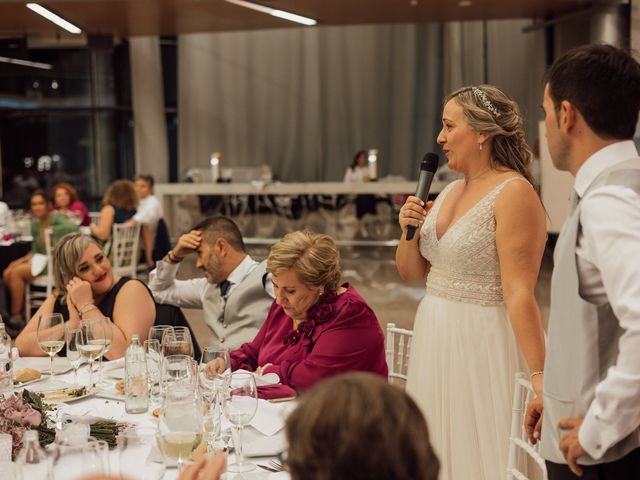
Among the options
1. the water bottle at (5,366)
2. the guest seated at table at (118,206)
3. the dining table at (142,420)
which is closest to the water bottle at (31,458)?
the dining table at (142,420)

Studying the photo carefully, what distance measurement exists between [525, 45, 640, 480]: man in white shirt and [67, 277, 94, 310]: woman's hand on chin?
2.24 m

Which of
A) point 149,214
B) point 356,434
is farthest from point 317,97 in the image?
point 356,434

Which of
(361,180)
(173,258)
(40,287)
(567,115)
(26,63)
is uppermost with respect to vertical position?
(26,63)

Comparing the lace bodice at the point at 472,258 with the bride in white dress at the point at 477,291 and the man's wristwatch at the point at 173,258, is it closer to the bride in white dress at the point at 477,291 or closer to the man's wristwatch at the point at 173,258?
the bride in white dress at the point at 477,291

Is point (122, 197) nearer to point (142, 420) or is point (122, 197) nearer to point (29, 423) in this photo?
point (142, 420)

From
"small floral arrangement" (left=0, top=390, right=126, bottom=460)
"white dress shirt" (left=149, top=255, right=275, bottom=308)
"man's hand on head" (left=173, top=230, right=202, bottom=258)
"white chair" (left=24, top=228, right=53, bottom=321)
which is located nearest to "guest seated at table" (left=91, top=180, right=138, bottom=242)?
"white chair" (left=24, top=228, right=53, bottom=321)

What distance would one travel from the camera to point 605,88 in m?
1.62

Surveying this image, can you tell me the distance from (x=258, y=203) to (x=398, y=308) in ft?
22.6

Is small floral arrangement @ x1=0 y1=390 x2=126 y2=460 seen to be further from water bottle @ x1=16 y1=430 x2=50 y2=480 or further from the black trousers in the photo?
the black trousers

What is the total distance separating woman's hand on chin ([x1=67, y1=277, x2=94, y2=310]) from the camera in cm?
339

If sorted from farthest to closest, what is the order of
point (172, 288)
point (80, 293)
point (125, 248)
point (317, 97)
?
point (317, 97)
point (125, 248)
point (172, 288)
point (80, 293)

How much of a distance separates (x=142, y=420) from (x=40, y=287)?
5.64 m

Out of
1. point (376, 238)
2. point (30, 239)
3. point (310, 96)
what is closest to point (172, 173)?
point (310, 96)

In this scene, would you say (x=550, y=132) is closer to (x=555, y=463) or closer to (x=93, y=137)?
(x=555, y=463)
